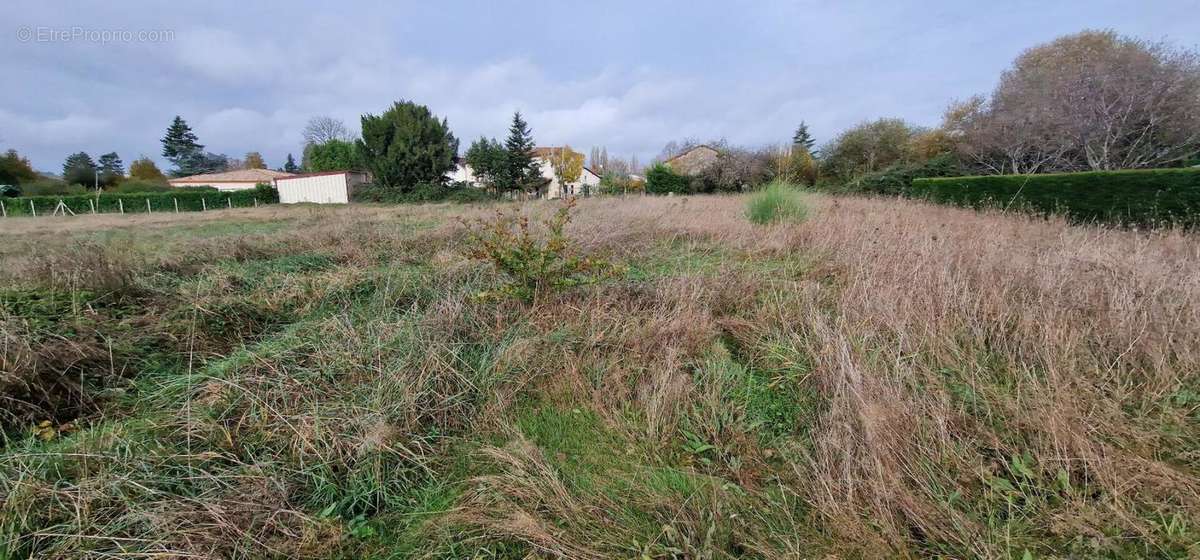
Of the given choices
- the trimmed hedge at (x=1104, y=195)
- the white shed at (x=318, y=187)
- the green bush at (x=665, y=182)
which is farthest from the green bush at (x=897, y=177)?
the white shed at (x=318, y=187)

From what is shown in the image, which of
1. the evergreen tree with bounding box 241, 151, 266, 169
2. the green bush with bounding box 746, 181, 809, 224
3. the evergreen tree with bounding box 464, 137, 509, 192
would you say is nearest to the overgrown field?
the green bush with bounding box 746, 181, 809, 224

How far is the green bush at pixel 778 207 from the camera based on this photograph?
7141 millimetres

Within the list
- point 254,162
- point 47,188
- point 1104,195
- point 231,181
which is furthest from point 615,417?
point 254,162

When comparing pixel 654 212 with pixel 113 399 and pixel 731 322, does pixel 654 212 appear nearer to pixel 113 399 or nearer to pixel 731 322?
pixel 731 322

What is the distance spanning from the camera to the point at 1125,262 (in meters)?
3.25

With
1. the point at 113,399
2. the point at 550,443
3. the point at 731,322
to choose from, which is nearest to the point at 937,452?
the point at 731,322

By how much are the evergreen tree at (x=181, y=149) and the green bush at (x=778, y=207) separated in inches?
2754

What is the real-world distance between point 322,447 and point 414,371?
1.80ft

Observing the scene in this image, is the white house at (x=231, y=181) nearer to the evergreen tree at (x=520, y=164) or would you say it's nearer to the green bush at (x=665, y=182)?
the evergreen tree at (x=520, y=164)

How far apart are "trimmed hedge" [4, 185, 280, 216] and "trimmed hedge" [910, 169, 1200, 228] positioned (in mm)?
35363

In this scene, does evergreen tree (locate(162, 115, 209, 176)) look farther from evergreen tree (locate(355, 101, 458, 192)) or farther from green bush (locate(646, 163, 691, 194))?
green bush (locate(646, 163, 691, 194))

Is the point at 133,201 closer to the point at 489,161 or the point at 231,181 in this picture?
the point at 231,181

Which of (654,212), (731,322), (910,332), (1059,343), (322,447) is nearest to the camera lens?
(322,447)

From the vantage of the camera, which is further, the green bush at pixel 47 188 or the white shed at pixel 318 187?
the white shed at pixel 318 187
